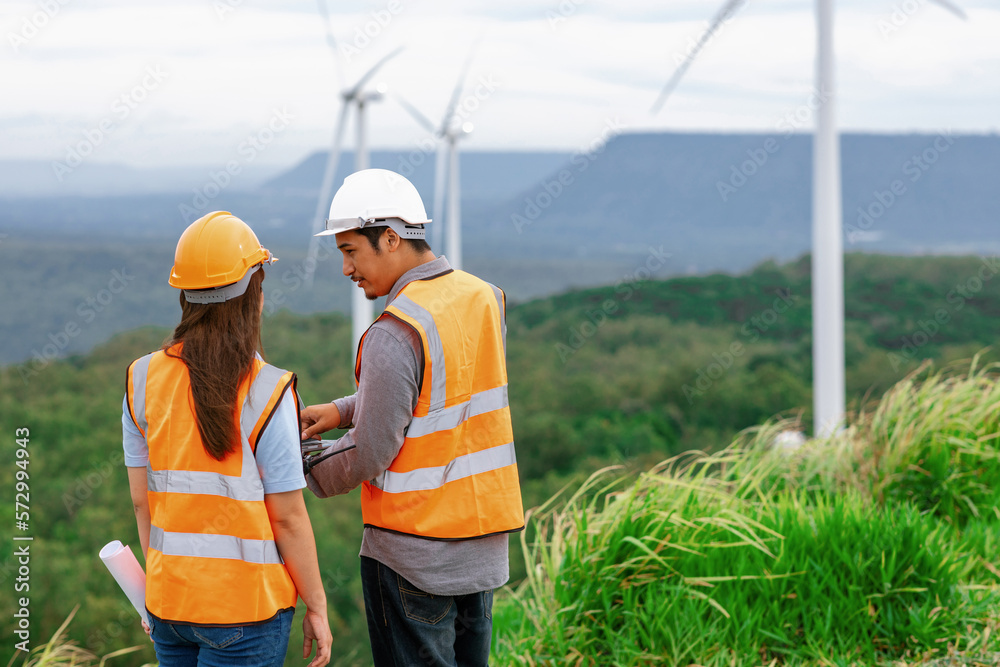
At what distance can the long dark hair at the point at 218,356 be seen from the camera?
8.24 ft

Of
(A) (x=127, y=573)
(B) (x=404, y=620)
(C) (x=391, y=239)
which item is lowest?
(B) (x=404, y=620)

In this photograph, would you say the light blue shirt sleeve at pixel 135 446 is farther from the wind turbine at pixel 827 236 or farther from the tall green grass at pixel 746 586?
the wind turbine at pixel 827 236

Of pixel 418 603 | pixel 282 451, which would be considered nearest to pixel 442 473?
pixel 418 603

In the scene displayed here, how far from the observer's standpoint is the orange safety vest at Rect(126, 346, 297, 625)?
2568 mm

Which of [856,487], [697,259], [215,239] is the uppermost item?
[697,259]

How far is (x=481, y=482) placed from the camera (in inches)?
118

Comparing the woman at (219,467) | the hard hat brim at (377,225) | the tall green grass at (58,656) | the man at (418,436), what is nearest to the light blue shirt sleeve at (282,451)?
the woman at (219,467)

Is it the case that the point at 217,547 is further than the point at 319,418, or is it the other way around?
the point at 319,418

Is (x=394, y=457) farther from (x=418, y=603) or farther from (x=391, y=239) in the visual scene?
(x=391, y=239)

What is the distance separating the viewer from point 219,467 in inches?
101

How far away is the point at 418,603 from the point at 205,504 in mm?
854

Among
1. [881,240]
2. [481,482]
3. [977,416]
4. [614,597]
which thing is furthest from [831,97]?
[881,240]

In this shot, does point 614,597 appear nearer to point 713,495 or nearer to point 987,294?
point 713,495

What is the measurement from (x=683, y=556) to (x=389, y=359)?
102 inches
